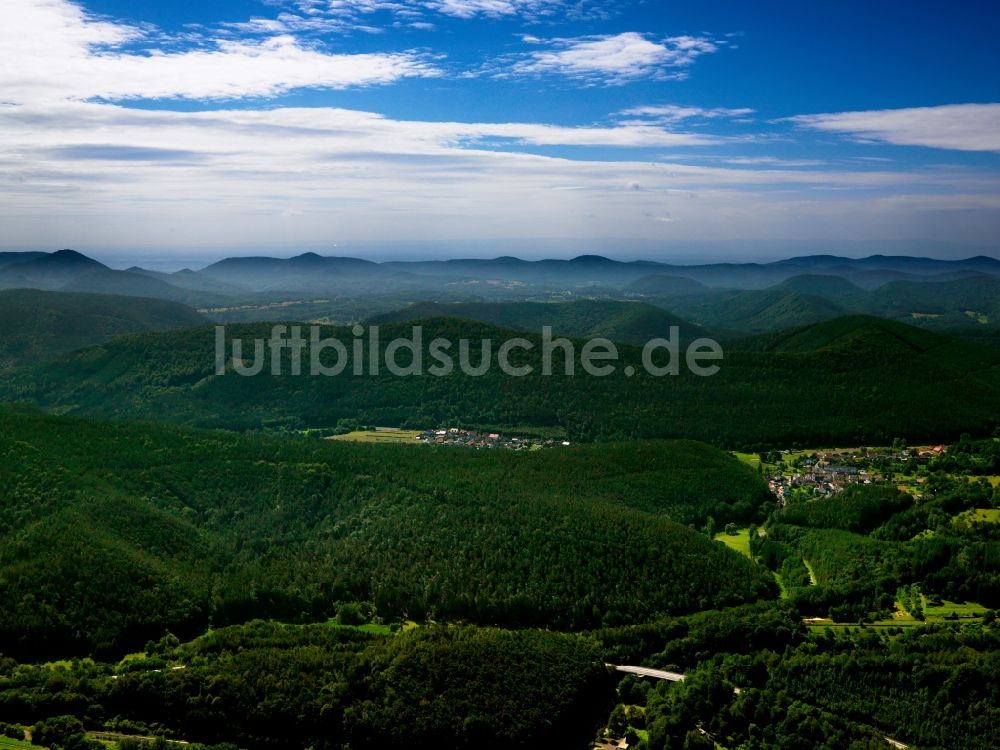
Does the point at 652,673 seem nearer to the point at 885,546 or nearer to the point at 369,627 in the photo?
the point at 369,627

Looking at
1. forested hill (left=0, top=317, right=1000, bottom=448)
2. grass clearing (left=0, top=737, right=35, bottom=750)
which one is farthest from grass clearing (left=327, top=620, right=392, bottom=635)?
forested hill (left=0, top=317, right=1000, bottom=448)

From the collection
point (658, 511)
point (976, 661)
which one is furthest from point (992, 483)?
point (976, 661)

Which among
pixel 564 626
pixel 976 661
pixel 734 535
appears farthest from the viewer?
pixel 734 535

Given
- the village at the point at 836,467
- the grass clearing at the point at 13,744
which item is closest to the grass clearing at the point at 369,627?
the grass clearing at the point at 13,744

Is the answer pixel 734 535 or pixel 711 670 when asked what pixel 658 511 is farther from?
pixel 711 670

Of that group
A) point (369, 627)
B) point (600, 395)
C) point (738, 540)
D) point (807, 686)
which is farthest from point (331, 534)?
point (600, 395)

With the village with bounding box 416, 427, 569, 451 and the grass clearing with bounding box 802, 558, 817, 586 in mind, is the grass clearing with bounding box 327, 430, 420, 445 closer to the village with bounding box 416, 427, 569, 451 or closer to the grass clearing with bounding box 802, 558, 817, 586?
the village with bounding box 416, 427, 569, 451
